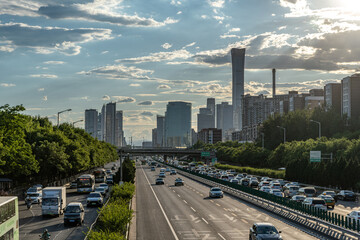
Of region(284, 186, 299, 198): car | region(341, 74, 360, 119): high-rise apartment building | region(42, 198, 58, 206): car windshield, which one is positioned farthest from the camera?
region(341, 74, 360, 119): high-rise apartment building

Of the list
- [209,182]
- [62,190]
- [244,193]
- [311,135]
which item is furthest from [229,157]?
[62,190]

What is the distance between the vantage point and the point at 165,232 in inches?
1293

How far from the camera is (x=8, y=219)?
22.2 m

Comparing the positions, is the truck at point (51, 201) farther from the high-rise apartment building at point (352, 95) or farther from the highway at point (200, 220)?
the high-rise apartment building at point (352, 95)

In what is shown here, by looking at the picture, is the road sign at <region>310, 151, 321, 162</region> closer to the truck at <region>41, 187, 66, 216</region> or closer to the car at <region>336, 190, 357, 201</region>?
the car at <region>336, 190, 357, 201</region>

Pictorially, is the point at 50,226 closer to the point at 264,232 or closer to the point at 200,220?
the point at 200,220

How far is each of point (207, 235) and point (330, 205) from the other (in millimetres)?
23414

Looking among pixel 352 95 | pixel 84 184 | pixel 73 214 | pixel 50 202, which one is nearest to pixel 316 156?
pixel 84 184

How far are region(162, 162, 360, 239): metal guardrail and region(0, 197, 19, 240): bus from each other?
18.4m

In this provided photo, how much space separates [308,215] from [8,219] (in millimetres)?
23076

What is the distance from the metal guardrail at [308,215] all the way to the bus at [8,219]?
60.4ft

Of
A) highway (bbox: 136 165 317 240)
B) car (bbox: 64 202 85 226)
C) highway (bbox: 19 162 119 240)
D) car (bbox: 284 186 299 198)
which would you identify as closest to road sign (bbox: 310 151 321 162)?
car (bbox: 284 186 299 198)

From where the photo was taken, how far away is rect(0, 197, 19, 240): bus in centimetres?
2116

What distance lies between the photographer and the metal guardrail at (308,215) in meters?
29.3
